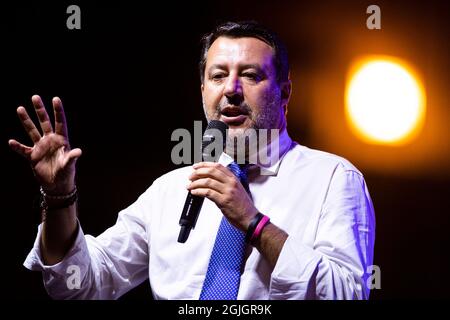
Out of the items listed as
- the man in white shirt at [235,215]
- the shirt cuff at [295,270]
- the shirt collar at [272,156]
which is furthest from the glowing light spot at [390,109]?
the shirt cuff at [295,270]

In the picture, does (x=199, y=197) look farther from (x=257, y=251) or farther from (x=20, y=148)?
(x=20, y=148)

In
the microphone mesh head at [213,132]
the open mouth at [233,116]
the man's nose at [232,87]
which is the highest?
the man's nose at [232,87]

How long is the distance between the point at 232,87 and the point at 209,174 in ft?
1.49

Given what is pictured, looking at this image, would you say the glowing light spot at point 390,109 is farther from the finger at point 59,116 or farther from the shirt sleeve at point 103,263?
the finger at point 59,116

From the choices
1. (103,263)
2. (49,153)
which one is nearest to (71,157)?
(49,153)

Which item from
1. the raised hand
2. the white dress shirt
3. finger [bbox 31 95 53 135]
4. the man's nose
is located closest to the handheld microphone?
the man's nose

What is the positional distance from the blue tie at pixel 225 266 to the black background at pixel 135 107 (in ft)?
2.93

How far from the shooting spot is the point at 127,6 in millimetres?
2350

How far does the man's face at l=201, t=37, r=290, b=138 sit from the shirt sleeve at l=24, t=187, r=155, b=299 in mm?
485

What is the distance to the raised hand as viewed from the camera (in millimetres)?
1421

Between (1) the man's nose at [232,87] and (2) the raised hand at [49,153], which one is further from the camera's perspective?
(1) the man's nose at [232,87]

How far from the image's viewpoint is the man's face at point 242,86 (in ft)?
5.50

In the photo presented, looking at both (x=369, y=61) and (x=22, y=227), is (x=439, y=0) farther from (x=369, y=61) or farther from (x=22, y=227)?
(x=22, y=227)

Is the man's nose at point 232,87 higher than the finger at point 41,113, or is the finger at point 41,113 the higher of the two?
the man's nose at point 232,87
